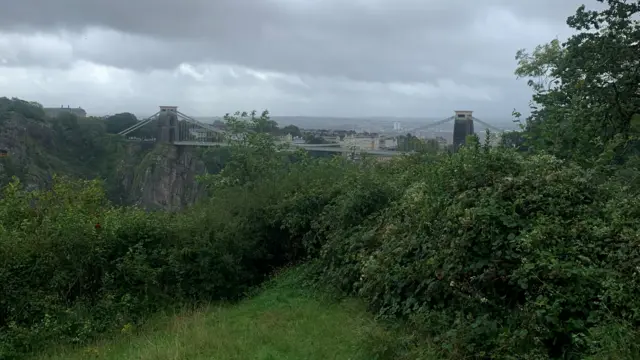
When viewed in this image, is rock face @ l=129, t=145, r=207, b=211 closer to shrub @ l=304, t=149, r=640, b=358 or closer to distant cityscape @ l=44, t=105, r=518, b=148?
distant cityscape @ l=44, t=105, r=518, b=148

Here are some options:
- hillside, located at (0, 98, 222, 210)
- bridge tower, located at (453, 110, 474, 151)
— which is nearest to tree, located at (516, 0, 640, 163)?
bridge tower, located at (453, 110, 474, 151)

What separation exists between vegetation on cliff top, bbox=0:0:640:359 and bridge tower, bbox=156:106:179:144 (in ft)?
105

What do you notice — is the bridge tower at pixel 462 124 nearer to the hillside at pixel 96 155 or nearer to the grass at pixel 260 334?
the grass at pixel 260 334

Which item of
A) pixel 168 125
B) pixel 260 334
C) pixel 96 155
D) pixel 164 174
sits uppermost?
pixel 168 125

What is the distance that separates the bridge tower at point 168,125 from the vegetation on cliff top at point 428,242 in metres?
31.9

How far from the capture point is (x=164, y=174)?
38.6 m

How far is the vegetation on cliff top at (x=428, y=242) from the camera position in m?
4.58

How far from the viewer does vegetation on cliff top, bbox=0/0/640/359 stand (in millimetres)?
4578

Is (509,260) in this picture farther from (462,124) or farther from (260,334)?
(462,124)

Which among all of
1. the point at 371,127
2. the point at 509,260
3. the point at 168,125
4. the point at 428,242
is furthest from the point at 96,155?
the point at 509,260

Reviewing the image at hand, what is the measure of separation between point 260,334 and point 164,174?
34.1 m

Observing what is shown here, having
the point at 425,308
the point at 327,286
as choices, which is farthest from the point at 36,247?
the point at 425,308

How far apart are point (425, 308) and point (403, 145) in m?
14.7

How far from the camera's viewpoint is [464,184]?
22.1ft
